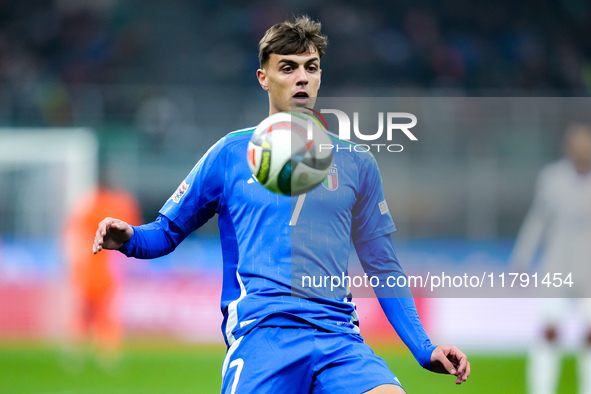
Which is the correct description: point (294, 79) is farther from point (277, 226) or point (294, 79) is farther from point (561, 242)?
point (561, 242)

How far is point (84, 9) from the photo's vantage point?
15.3 m

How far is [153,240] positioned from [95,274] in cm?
647

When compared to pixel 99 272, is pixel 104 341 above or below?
below

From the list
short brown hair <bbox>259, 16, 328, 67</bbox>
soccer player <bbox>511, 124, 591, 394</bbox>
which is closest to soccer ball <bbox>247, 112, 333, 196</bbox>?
short brown hair <bbox>259, 16, 328, 67</bbox>

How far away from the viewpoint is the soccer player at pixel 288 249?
8.73 feet

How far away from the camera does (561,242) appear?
692 cm

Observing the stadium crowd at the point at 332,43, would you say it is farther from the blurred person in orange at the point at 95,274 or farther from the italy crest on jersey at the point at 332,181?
the italy crest on jersey at the point at 332,181

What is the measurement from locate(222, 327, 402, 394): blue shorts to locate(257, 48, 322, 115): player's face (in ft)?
2.84

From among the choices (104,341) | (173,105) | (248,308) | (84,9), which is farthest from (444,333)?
(84,9)

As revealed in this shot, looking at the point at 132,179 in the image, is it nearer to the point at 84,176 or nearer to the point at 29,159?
the point at 84,176

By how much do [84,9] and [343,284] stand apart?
44.9 ft

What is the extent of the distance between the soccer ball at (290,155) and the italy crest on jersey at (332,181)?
0.33 feet

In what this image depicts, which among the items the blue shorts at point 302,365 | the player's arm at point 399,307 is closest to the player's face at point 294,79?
the player's arm at point 399,307

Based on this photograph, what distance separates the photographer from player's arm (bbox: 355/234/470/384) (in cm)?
271
